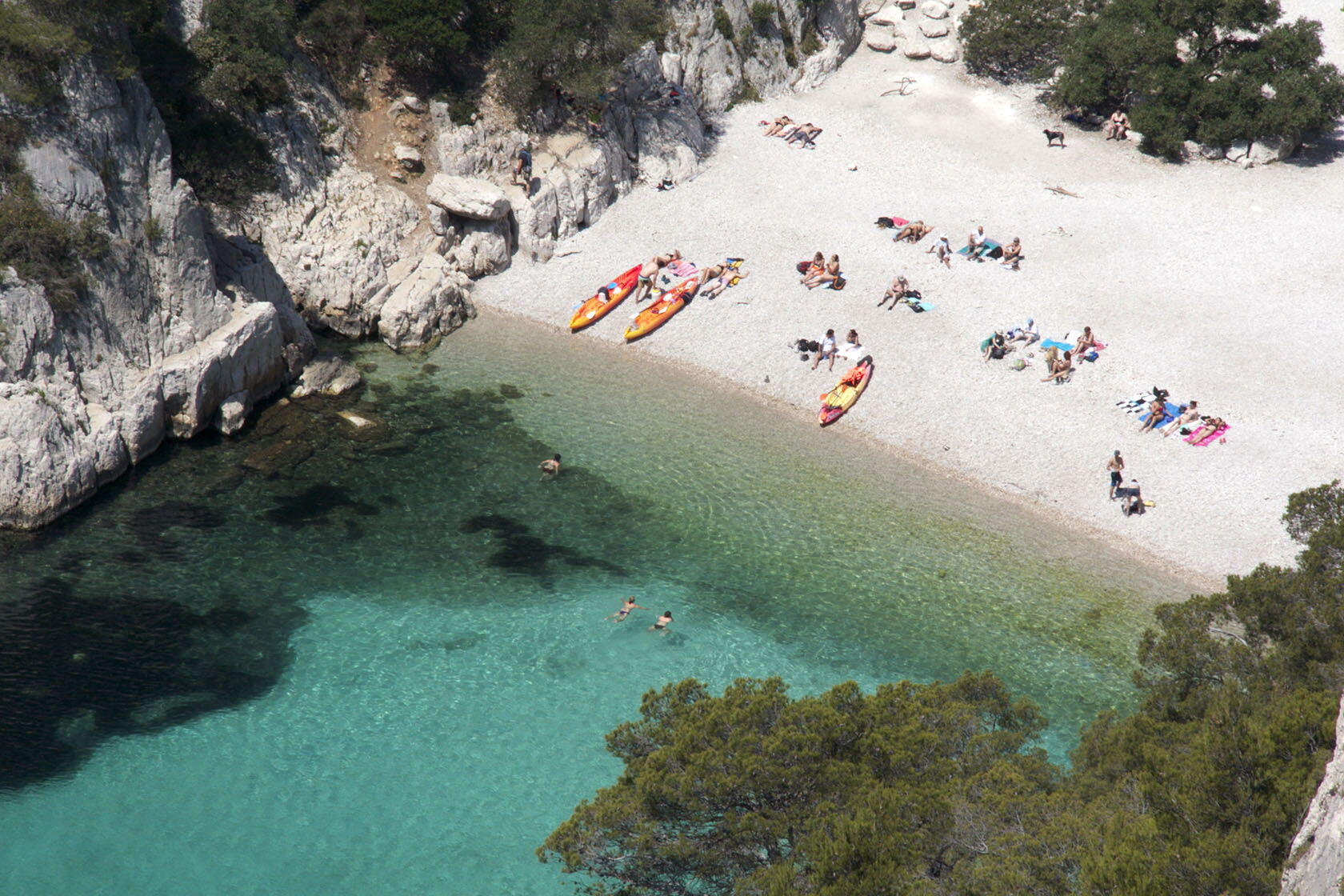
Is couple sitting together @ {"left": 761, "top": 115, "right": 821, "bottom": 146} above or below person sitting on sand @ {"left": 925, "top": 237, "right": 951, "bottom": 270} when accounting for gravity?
above

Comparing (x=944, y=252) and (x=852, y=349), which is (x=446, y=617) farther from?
(x=944, y=252)

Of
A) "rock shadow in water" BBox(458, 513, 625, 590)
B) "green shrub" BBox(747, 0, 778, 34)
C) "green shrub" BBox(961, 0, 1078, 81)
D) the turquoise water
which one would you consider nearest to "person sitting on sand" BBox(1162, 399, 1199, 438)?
the turquoise water

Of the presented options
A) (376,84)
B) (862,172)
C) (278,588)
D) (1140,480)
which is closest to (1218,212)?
(862,172)

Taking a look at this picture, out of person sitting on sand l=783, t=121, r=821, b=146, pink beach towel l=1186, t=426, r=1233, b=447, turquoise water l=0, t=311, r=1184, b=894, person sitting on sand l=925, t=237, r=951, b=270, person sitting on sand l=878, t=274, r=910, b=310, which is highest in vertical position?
person sitting on sand l=783, t=121, r=821, b=146

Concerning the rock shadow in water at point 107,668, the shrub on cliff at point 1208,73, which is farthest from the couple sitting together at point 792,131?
the rock shadow in water at point 107,668

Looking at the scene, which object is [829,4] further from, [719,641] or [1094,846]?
[1094,846]

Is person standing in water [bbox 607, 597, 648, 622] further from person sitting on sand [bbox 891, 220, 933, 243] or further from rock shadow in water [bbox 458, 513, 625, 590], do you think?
person sitting on sand [bbox 891, 220, 933, 243]

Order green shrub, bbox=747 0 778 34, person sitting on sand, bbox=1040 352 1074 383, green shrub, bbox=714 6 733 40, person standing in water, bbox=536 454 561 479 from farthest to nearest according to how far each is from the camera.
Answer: green shrub, bbox=747 0 778 34
green shrub, bbox=714 6 733 40
person sitting on sand, bbox=1040 352 1074 383
person standing in water, bbox=536 454 561 479
